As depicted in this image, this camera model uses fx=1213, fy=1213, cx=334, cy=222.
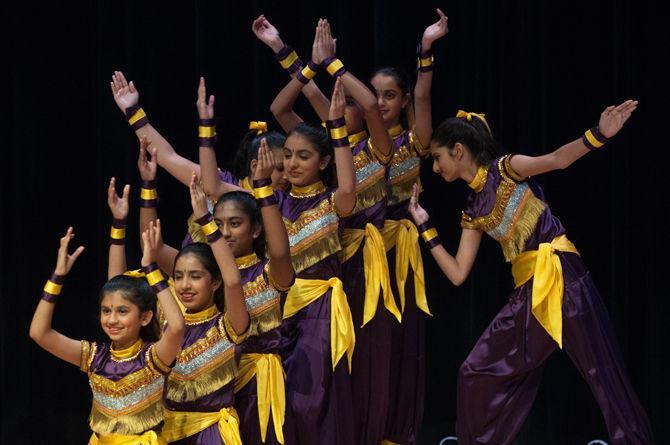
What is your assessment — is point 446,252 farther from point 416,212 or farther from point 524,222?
point 524,222

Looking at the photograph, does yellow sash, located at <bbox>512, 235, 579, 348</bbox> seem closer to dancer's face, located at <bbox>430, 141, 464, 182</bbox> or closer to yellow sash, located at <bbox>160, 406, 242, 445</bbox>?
dancer's face, located at <bbox>430, 141, 464, 182</bbox>

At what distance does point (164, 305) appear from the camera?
354cm

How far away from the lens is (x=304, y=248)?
4.11 m

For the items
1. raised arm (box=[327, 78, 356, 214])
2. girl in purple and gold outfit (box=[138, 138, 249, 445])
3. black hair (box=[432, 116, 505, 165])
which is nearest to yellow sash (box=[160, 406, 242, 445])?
Result: girl in purple and gold outfit (box=[138, 138, 249, 445])

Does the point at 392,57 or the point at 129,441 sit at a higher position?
the point at 392,57

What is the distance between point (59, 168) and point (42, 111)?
9.8 inches

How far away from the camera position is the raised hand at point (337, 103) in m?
3.98

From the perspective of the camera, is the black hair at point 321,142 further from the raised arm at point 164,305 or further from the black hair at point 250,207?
the raised arm at point 164,305

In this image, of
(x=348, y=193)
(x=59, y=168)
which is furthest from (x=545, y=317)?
(x=59, y=168)

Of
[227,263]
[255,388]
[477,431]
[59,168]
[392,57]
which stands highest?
[392,57]

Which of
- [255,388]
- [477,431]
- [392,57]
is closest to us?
[255,388]

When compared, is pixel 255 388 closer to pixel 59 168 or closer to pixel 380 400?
pixel 380 400

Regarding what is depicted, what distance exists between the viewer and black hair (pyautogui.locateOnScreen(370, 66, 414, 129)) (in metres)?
4.50

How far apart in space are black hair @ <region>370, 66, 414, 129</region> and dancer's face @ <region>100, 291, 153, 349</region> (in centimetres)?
143
